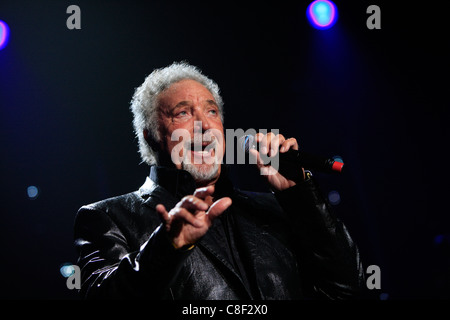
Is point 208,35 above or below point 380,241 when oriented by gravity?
above

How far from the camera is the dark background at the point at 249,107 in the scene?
296cm

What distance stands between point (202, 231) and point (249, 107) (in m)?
2.39

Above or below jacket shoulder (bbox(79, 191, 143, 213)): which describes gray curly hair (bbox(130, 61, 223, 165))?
above

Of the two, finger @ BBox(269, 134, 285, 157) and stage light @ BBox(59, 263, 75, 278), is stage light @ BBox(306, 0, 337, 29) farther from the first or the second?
stage light @ BBox(59, 263, 75, 278)

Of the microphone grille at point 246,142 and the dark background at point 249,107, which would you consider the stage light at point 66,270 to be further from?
the microphone grille at point 246,142

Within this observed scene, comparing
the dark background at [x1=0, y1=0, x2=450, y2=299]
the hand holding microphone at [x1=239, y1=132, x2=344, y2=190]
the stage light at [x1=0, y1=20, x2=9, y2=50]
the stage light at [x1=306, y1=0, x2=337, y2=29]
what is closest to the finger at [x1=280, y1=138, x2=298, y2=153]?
the hand holding microphone at [x1=239, y1=132, x2=344, y2=190]

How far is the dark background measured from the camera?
2.96m

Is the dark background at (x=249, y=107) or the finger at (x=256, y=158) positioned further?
the dark background at (x=249, y=107)

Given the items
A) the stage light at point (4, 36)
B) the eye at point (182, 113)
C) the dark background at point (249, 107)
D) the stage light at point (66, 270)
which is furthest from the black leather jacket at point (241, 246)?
the stage light at point (4, 36)

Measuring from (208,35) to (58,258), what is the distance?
230 cm

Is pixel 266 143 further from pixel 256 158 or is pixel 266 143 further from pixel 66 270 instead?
pixel 66 270

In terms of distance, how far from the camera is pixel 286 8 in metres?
3.22
